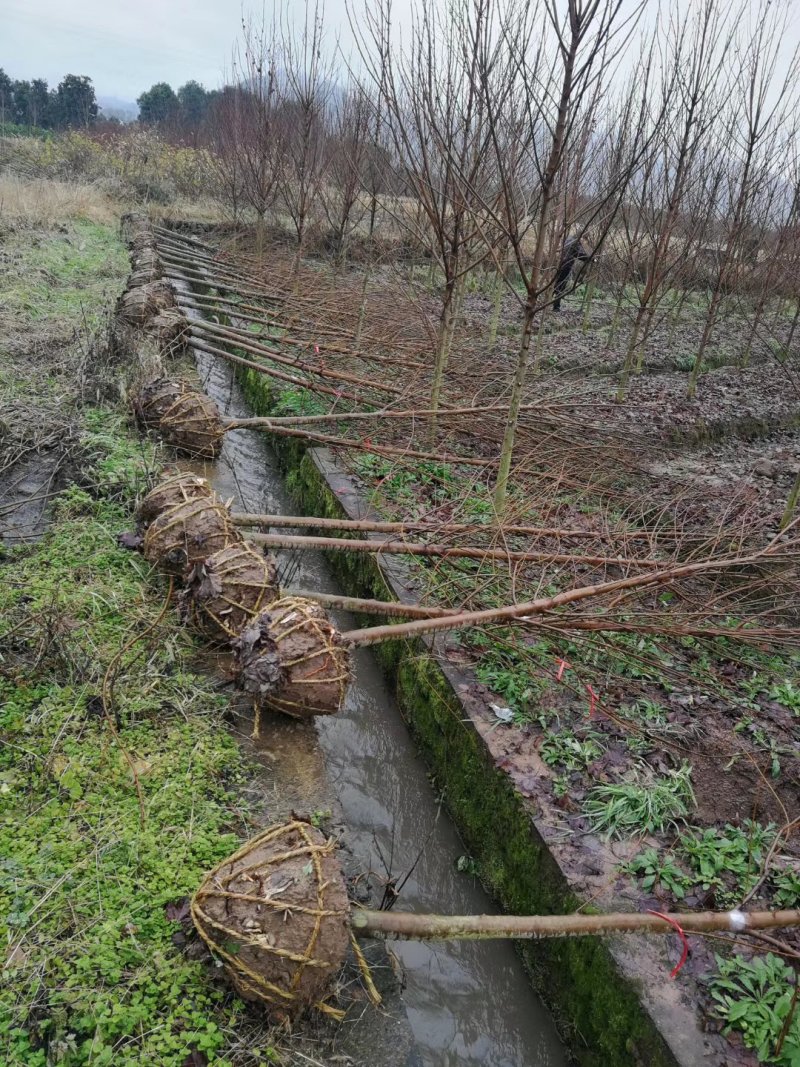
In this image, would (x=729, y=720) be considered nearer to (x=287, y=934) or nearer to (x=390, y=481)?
(x=287, y=934)

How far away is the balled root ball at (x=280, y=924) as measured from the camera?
7.33ft

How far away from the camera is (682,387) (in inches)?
460

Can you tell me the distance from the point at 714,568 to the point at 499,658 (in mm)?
1441

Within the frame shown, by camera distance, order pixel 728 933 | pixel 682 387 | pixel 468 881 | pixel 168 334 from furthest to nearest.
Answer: pixel 682 387
pixel 168 334
pixel 468 881
pixel 728 933

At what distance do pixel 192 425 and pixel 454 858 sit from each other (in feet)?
13.8

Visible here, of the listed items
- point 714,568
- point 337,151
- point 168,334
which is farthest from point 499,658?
point 337,151

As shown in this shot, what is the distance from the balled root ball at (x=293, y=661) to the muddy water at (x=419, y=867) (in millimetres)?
300

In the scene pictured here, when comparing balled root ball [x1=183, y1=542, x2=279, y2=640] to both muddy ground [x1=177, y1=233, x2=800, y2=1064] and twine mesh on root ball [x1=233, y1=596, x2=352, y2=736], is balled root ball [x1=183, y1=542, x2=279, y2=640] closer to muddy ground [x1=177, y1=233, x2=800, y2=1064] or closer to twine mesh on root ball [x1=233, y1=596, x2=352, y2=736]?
twine mesh on root ball [x1=233, y1=596, x2=352, y2=736]

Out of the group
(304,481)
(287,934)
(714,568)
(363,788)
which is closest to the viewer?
(287,934)

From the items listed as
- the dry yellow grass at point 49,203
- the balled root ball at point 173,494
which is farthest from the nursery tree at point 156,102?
the balled root ball at point 173,494

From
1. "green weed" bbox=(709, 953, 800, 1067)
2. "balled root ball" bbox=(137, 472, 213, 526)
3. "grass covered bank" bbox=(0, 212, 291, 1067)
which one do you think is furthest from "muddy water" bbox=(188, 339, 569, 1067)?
"balled root ball" bbox=(137, 472, 213, 526)

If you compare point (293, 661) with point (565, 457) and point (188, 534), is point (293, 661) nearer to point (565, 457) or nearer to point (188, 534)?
point (188, 534)

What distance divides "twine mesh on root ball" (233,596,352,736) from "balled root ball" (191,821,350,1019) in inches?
41.3

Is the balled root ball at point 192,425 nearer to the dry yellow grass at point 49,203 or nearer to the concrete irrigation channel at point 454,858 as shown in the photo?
the concrete irrigation channel at point 454,858
